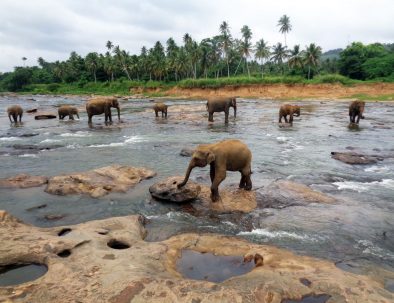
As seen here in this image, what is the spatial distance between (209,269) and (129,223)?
91.8 inches

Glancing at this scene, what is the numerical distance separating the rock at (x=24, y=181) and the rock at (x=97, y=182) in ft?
1.51

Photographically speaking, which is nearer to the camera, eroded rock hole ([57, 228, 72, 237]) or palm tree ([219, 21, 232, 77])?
eroded rock hole ([57, 228, 72, 237])

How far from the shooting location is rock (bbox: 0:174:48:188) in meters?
11.2

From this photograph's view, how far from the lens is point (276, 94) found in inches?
2566

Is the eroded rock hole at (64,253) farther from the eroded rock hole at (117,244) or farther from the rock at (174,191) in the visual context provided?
the rock at (174,191)

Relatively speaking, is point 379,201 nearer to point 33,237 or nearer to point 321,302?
point 321,302

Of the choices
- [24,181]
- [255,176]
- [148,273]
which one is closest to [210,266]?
[148,273]

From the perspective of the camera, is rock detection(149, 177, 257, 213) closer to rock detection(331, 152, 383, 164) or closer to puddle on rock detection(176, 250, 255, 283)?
puddle on rock detection(176, 250, 255, 283)

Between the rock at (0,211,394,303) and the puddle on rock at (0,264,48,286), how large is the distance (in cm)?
9

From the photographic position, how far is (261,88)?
68125mm

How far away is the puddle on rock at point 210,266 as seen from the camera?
5980mm

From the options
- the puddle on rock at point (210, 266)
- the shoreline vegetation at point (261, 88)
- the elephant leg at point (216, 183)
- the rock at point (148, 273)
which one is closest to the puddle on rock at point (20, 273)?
the rock at point (148, 273)

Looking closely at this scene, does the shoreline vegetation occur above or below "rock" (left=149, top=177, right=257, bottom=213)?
above

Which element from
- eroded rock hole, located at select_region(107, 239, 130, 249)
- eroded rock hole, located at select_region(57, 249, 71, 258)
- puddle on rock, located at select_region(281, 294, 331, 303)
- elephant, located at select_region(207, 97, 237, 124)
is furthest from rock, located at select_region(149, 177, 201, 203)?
elephant, located at select_region(207, 97, 237, 124)
